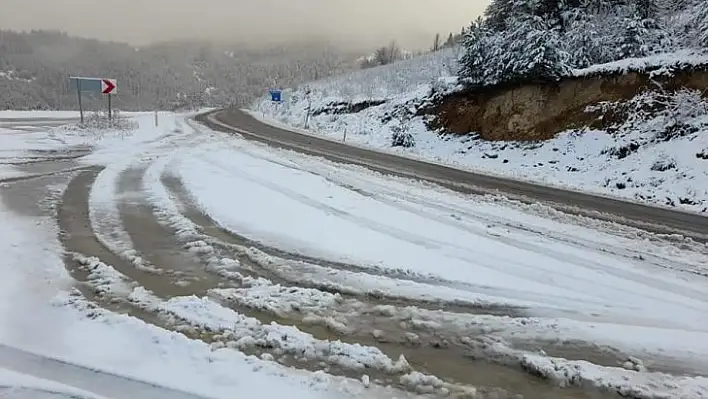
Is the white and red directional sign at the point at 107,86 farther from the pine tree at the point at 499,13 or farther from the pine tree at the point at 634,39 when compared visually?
the pine tree at the point at 634,39

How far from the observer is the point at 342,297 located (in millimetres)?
5367

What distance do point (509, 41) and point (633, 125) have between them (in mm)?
6891

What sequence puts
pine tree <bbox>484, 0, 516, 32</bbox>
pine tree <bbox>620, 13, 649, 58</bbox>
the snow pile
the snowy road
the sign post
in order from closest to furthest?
the snowy road, the snow pile, pine tree <bbox>620, 13, 649, 58</bbox>, the sign post, pine tree <bbox>484, 0, 516, 32</bbox>

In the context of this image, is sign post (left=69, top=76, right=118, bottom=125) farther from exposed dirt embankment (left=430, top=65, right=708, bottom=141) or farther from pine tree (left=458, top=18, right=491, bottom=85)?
pine tree (left=458, top=18, right=491, bottom=85)

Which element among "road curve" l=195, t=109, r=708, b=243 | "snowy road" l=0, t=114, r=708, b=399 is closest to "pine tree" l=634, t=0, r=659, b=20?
"road curve" l=195, t=109, r=708, b=243

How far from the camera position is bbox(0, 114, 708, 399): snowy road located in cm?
388

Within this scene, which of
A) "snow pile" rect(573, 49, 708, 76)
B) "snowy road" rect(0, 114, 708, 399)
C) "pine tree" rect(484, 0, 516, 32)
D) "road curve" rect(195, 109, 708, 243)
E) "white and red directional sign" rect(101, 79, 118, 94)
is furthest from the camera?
"pine tree" rect(484, 0, 516, 32)

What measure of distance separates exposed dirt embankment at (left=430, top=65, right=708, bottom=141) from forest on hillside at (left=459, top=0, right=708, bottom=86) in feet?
2.05

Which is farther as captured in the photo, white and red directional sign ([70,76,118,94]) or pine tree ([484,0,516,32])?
pine tree ([484,0,516,32])

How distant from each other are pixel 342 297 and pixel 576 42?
21693 mm

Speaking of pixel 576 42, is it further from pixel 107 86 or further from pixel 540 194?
pixel 107 86

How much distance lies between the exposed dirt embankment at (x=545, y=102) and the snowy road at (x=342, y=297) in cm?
1101

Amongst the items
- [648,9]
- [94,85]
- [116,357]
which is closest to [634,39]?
[648,9]

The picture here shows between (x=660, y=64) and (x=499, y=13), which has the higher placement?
(x=499, y=13)
